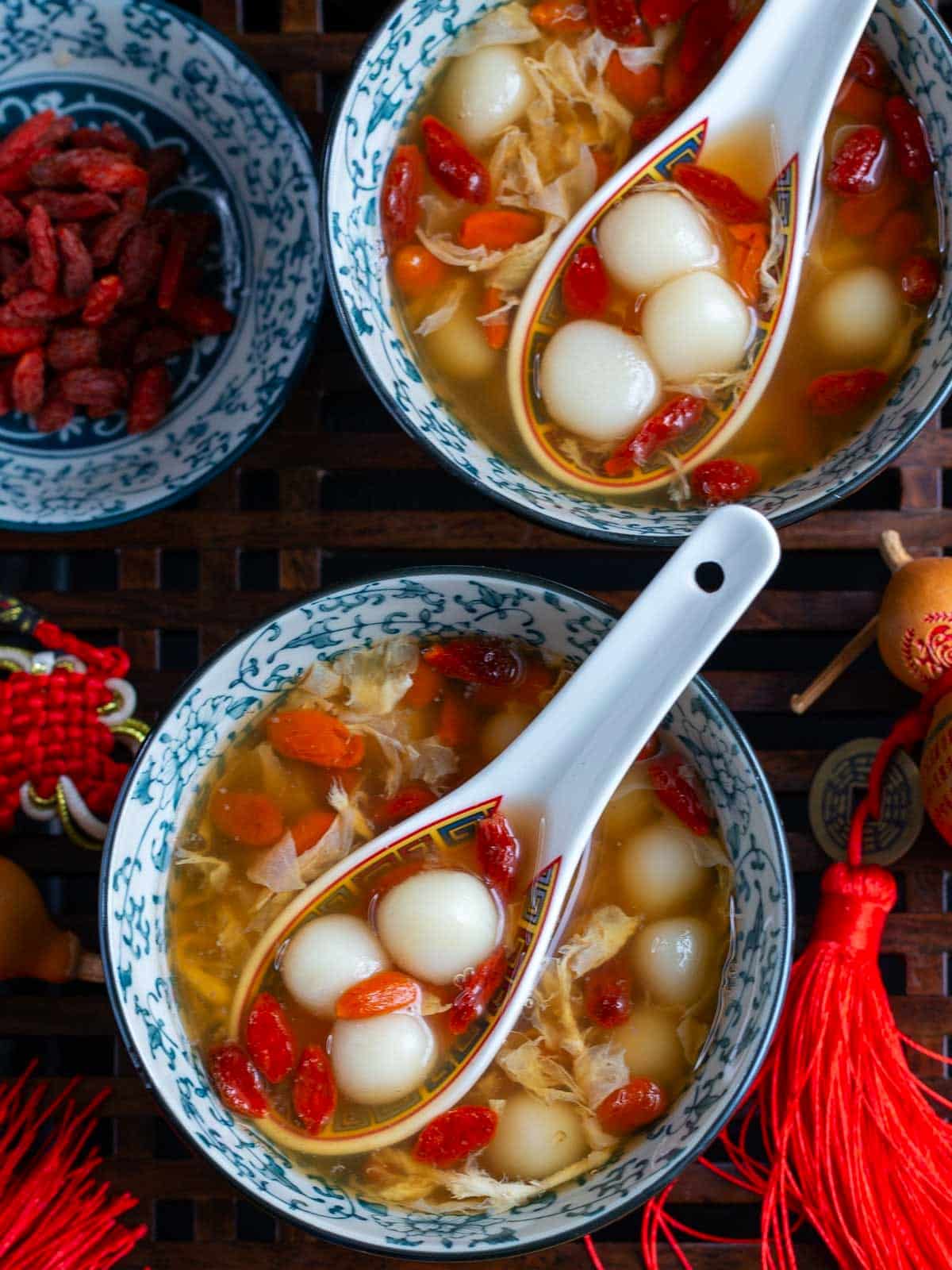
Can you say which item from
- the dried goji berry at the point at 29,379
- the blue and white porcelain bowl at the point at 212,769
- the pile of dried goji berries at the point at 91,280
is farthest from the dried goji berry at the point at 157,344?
the blue and white porcelain bowl at the point at 212,769

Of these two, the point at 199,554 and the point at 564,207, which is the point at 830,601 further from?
the point at 199,554

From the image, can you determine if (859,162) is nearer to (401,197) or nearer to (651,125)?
(651,125)

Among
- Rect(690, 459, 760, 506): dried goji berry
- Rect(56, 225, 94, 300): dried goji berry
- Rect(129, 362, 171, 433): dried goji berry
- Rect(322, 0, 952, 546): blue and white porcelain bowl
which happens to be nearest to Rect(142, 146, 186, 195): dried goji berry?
Rect(56, 225, 94, 300): dried goji berry

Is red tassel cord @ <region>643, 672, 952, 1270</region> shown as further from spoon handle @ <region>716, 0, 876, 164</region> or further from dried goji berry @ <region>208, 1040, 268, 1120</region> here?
spoon handle @ <region>716, 0, 876, 164</region>

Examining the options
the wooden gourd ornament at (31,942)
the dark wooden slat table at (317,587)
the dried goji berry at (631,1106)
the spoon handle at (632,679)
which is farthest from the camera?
the dark wooden slat table at (317,587)

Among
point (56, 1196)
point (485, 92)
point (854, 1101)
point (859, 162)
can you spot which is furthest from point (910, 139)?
point (56, 1196)

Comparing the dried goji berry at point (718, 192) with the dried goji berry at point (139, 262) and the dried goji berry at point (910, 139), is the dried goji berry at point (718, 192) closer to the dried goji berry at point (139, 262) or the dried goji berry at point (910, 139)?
the dried goji berry at point (910, 139)

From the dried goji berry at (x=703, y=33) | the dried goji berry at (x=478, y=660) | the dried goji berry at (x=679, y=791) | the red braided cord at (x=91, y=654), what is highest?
the dried goji berry at (x=703, y=33)
